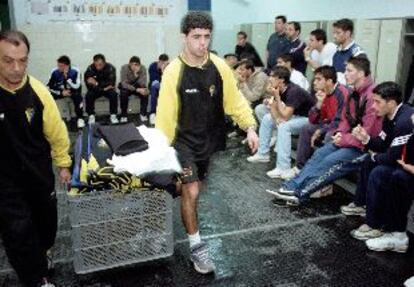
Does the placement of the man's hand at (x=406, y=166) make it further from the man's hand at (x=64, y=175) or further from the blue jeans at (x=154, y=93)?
the blue jeans at (x=154, y=93)

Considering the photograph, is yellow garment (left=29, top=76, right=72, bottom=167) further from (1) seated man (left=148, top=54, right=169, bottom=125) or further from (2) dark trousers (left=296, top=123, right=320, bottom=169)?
(1) seated man (left=148, top=54, right=169, bottom=125)

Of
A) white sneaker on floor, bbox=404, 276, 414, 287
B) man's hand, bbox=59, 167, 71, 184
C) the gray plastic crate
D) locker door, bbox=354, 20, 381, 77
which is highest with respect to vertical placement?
locker door, bbox=354, 20, 381, 77

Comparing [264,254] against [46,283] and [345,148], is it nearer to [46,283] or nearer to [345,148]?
[345,148]

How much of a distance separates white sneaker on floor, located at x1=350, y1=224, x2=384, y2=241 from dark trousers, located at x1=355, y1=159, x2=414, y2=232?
0.04 m

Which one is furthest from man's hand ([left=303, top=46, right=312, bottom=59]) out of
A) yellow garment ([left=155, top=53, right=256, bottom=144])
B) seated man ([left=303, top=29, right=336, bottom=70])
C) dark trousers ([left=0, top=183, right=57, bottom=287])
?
dark trousers ([left=0, top=183, right=57, bottom=287])

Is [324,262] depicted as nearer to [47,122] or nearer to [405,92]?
[47,122]

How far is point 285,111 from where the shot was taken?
405 centimetres

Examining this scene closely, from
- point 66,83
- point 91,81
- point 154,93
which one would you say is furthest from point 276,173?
point 66,83

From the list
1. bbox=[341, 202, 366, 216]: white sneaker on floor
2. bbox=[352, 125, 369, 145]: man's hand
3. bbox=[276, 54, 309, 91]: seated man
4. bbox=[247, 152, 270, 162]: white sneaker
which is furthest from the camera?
bbox=[276, 54, 309, 91]: seated man

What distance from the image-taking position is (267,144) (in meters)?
4.43

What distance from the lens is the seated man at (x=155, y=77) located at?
677 cm

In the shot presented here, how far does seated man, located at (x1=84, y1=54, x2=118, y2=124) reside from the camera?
21.4 feet

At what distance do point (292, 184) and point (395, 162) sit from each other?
0.92 m

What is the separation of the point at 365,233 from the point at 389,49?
9.19ft
